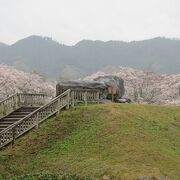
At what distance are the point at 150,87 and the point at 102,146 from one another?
5262cm

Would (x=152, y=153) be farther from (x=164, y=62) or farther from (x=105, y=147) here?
(x=164, y=62)

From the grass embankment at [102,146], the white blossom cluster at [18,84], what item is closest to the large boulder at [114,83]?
the grass embankment at [102,146]

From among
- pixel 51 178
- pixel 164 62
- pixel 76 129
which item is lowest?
pixel 51 178

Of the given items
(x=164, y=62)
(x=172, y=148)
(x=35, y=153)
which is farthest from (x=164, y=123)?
(x=164, y=62)

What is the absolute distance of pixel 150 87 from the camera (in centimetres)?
7919

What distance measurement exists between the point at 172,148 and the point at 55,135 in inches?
291

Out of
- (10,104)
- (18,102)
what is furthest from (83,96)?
(10,104)

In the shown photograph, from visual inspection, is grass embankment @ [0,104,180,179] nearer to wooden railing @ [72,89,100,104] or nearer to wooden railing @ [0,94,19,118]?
wooden railing @ [72,89,100,104]

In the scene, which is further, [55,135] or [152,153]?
[55,135]

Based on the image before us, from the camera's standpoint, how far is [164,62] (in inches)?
7795

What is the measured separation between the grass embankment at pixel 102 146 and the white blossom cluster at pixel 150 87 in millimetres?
40009

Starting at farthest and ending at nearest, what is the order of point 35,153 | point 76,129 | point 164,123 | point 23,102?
1. point 23,102
2. point 164,123
3. point 76,129
4. point 35,153

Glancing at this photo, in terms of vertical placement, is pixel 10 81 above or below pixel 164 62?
below

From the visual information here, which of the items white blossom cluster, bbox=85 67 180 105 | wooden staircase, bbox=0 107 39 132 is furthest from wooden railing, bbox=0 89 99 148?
white blossom cluster, bbox=85 67 180 105
